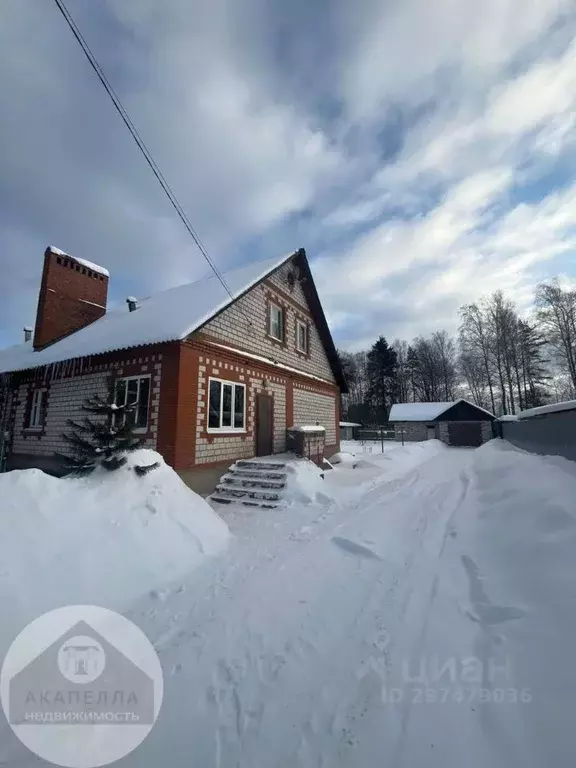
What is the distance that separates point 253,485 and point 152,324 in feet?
18.7

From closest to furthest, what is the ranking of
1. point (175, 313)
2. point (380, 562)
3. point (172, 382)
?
point (380, 562) < point (172, 382) < point (175, 313)

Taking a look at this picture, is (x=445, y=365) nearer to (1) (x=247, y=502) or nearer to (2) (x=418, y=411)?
(2) (x=418, y=411)

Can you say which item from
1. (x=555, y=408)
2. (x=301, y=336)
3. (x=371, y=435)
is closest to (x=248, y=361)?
(x=301, y=336)

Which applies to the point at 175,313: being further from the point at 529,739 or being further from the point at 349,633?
the point at 529,739

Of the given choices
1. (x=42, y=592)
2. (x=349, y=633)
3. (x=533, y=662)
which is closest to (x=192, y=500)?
(x=42, y=592)

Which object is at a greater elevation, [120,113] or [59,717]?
[120,113]

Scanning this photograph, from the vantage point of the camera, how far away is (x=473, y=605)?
3.44 metres

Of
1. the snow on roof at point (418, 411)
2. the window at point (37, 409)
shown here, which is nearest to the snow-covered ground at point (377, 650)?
the window at point (37, 409)

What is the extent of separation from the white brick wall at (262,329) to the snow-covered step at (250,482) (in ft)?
13.3

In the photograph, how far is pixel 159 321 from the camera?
10.6 m

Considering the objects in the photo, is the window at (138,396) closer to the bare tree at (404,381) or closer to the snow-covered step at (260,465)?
the snow-covered step at (260,465)

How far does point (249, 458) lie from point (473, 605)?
8406 mm

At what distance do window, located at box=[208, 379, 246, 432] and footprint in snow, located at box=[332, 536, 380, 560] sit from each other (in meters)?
5.24

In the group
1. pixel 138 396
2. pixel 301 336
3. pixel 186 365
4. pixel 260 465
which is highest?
pixel 301 336
